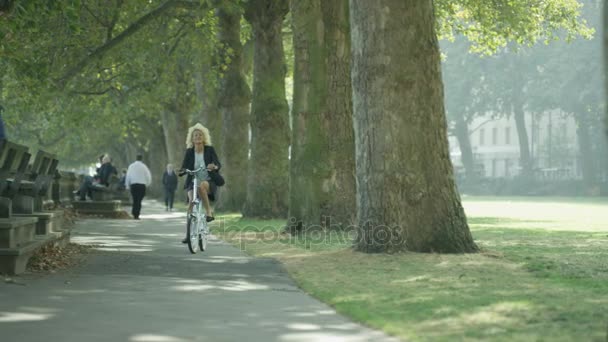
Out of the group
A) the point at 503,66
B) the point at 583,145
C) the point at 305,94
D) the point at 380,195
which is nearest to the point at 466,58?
the point at 503,66

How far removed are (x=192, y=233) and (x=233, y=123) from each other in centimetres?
1833

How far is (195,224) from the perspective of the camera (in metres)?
15.8

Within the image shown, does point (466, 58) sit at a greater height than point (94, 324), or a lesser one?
greater

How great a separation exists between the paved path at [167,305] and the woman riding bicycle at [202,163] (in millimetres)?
1381

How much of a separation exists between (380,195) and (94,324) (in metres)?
7.19

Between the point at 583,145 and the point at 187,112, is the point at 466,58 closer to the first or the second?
the point at 583,145

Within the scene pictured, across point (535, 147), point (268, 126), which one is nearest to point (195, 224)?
point (268, 126)

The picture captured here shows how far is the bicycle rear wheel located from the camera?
51.1 feet

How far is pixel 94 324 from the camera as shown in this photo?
7.89 metres

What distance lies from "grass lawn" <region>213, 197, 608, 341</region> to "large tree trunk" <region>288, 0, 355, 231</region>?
5.38 ft

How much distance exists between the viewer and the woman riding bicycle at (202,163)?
15891 millimetres

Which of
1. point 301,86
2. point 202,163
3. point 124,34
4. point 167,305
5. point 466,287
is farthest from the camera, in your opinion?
point 124,34

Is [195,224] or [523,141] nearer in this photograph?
[195,224]

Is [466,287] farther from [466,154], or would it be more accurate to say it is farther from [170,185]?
[466,154]
